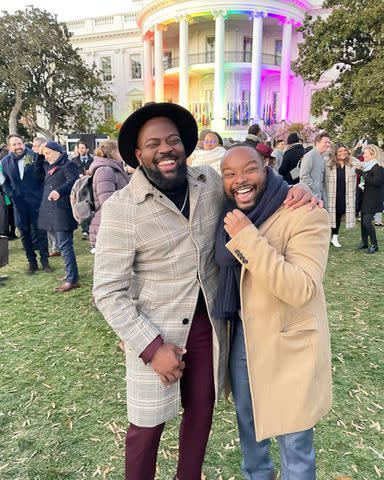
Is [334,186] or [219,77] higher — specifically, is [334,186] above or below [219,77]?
below

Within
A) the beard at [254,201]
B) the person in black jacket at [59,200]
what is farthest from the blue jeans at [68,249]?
the beard at [254,201]

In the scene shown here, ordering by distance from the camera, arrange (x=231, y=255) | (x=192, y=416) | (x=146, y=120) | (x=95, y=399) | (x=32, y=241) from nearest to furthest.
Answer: (x=231, y=255) < (x=146, y=120) < (x=192, y=416) < (x=95, y=399) < (x=32, y=241)

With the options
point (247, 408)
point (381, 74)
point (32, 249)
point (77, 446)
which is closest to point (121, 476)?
point (77, 446)

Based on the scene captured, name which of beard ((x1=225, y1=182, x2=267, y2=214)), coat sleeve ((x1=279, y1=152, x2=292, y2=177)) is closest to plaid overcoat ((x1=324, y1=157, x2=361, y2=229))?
coat sleeve ((x1=279, y1=152, x2=292, y2=177))

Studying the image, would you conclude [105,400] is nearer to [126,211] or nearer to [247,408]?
[247,408]

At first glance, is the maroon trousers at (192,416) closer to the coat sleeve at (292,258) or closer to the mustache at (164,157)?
the coat sleeve at (292,258)

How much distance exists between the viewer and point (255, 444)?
195cm

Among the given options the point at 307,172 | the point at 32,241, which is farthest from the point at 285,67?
the point at 32,241

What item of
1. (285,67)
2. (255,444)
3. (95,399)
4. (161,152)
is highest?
(285,67)

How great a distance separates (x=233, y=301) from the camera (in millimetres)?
1662

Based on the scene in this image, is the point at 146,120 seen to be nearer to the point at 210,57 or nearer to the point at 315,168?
the point at 315,168

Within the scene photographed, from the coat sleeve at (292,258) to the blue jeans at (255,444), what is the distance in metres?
0.44

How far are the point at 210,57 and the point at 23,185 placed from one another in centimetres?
2885

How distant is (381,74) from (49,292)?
48.7ft
